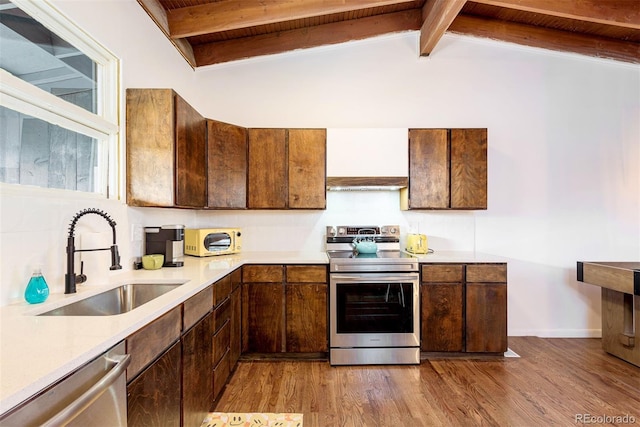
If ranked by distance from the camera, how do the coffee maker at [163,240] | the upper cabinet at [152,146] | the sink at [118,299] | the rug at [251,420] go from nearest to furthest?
the sink at [118,299]
the rug at [251,420]
the upper cabinet at [152,146]
the coffee maker at [163,240]

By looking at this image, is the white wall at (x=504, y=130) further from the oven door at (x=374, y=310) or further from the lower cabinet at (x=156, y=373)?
the lower cabinet at (x=156, y=373)

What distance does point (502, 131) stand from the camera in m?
3.40

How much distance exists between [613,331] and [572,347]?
384 millimetres

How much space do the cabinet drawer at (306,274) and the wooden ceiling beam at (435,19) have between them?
2.37 metres

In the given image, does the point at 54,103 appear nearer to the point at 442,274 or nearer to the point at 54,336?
the point at 54,336

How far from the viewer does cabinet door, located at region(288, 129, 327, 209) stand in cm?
307

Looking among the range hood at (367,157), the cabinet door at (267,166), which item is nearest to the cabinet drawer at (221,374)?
the cabinet door at (267,166)

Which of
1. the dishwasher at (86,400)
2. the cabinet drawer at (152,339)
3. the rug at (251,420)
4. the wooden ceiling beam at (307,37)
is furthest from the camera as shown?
the wooden ceiling beam at (307,37)

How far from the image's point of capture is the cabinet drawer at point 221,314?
2084mm

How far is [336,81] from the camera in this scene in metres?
3.45

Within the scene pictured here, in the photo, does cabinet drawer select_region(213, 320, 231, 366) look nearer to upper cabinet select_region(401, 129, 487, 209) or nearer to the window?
the window

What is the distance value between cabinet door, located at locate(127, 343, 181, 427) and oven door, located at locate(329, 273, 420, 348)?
57.1 inches

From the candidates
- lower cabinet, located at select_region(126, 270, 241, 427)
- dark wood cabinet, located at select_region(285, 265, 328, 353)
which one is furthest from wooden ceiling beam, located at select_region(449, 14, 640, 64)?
lower cabinet, located at select_region(126, 270, 241, 427)

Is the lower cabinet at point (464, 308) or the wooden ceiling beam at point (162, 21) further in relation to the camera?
the lower cabinet at point (464, 308)
